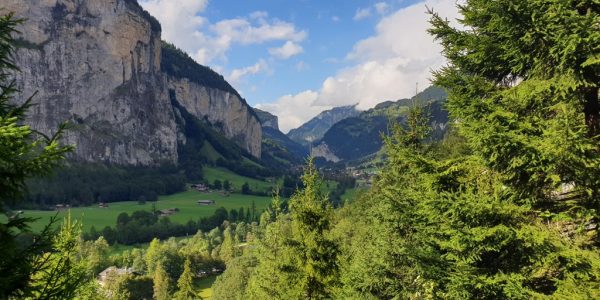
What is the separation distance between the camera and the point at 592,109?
8.38 metres

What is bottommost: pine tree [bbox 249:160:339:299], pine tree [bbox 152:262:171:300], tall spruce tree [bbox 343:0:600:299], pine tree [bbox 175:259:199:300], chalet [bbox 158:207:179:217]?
pine tree [bbox 152:262:171:300]

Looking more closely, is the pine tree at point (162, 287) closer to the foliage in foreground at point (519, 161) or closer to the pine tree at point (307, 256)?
the pine tree at point (307, 256)

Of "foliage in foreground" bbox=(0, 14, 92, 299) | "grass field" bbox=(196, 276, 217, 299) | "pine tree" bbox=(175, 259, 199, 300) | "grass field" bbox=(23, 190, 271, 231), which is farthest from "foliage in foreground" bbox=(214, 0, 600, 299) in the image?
"grass field" bbox=(23, 190, 271, 231)

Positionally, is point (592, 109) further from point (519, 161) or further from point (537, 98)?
point (519, 161)

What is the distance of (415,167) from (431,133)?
7760 mm

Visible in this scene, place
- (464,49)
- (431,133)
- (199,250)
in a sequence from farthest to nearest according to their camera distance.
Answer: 1. (199,250)
2. (431,133)
3. (464,49)

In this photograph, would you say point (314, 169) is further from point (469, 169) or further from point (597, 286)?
point (597, 286)

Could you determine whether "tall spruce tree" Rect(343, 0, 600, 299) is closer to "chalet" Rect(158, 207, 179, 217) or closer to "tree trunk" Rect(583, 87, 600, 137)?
"tree trunk" Rect(583, 87, 600, 137)

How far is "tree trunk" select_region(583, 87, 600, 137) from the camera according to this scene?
8.25m

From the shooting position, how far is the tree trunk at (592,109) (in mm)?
8250

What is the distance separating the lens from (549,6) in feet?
25.2

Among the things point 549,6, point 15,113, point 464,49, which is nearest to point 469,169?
point 464,49

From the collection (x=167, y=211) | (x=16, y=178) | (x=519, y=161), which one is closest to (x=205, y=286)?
(x=167, y=211)

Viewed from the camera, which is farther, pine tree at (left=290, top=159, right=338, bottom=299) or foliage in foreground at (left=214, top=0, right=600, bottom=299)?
pine tree at (left=290, top=159, right=338, bottom=299)
